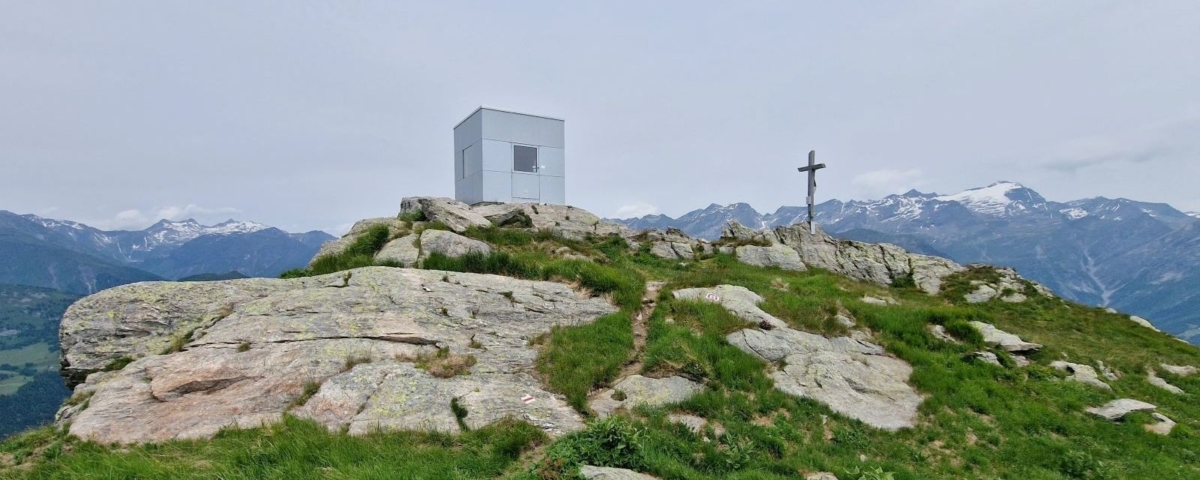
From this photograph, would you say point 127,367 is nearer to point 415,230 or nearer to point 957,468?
point 415,230

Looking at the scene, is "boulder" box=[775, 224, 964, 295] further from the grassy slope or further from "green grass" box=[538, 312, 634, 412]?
"green grass" box=[538, 312, 634, 412]

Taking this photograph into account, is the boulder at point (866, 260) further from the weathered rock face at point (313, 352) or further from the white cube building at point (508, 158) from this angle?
the weathered rock face at point (313, 352)

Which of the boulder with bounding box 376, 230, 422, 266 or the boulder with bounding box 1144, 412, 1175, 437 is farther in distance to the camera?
the boulder with bounding box 376, 230, 422, 266

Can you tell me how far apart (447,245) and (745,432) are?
12094 millimetres

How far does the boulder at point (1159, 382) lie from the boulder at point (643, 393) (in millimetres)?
13666

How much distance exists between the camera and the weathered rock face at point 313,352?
349 inches

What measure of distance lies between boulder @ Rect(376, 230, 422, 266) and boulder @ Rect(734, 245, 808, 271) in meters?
16.5

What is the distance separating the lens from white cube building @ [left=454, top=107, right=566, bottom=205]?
29.3 metres

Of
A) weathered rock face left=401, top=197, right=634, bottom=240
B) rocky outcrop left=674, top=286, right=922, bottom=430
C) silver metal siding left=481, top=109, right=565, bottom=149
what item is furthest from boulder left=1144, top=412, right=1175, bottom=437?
silver metal siding left=481, top=109, right=565, bottom=149

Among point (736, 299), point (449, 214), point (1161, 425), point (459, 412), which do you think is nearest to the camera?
point (459, 412)

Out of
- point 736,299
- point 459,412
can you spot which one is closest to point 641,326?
point 736,299

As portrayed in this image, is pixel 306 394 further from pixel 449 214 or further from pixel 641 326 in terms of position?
pixel 449 214

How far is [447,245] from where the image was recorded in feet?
57.5

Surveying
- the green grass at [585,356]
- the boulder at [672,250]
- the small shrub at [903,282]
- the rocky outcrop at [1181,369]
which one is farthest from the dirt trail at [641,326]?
the small shrub at [903,282]
